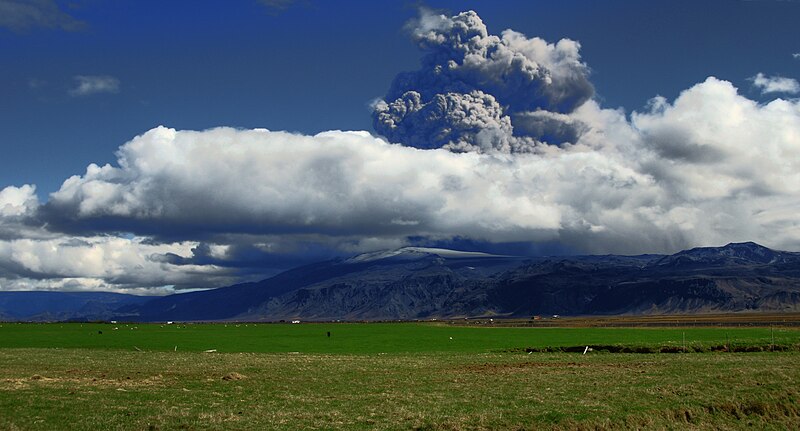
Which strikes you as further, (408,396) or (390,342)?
(390,342)

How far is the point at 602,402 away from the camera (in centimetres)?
3909

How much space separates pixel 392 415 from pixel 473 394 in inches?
336

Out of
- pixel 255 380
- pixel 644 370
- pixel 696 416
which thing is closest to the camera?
pixel 696 416

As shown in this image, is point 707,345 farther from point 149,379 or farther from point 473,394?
point 149,379

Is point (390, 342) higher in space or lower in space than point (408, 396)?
lower

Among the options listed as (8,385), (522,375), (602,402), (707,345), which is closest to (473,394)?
(602,402)

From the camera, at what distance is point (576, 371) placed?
54656 millimetres

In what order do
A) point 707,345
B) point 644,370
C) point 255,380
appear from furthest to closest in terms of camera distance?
point 707,345 < point 644,370 < point 255,380

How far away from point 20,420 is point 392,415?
58.5 ft

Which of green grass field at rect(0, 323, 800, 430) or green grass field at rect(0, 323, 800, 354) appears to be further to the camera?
green grass field at rect(0, 323, 800, 354)

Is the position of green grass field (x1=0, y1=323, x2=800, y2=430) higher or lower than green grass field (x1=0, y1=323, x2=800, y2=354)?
higher

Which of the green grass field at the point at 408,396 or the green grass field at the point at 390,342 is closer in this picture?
the green grass field at the point at 408,396

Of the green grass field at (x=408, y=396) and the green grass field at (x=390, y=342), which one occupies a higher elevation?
the green grass field at (x=408, y=396)

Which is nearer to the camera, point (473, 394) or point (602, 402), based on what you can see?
point (602, 402)
